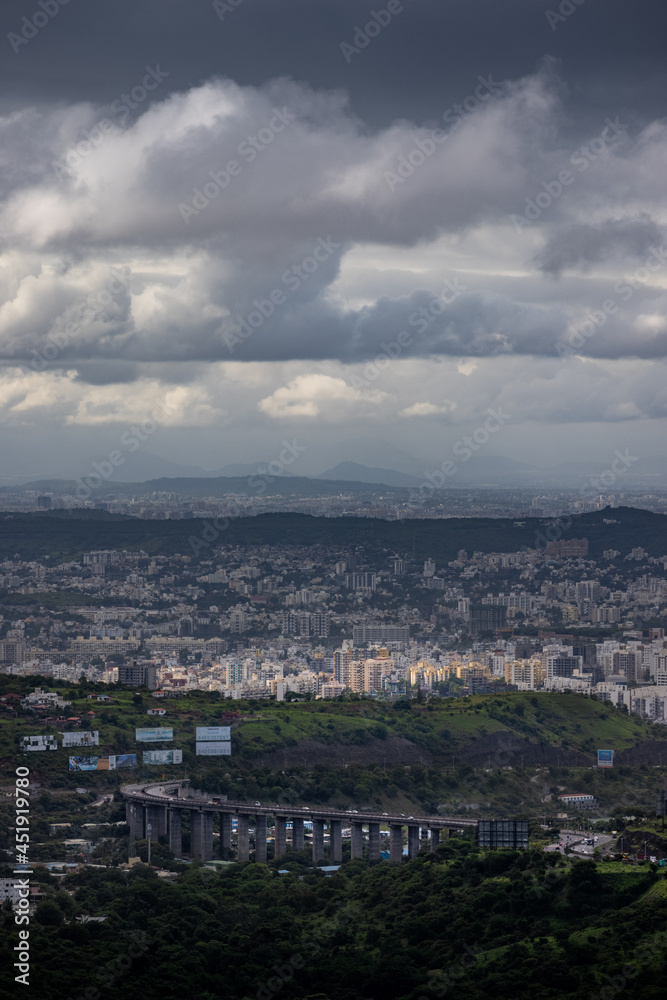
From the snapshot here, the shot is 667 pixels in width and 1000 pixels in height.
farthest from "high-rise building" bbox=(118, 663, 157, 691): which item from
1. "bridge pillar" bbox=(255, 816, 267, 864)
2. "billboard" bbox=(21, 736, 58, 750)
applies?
"bridge pillar" bbox=(255, 816, 267, 864)

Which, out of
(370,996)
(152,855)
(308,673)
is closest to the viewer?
(370,996)

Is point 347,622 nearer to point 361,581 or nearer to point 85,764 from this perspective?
point 361,581

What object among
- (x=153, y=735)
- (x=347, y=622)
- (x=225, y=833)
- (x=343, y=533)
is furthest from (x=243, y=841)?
(x=343, y=533)

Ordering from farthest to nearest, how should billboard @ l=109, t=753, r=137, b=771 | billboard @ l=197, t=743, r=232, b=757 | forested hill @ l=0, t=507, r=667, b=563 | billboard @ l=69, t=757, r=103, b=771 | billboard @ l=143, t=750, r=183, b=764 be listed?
1. forested hill @ l=0, t=507, r=667, b=563
2. billboard @ l=197, t=743, r=232, b=757
3. billboard @ l=143, t=750, r=183, b=764
4. billboard @ l=109, t=753, r=137, b=771
5. billboard @ l=69, t=757, r=103, b=771

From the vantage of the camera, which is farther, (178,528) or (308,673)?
(178,528)

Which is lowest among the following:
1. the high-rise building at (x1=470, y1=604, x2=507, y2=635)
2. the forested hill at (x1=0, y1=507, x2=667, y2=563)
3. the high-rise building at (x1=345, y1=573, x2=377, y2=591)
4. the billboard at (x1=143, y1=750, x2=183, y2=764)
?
the billboard at (x1=143, y1=750, x2=183, y2=764)

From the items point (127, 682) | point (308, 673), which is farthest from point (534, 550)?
point (127, 682)

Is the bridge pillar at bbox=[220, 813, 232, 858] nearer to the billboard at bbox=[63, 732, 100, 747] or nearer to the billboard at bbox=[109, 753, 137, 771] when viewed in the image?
the billboard at bbox=[109, 753, 137, 771]

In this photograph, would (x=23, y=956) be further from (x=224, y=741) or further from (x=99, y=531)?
(x=99, y=531)
